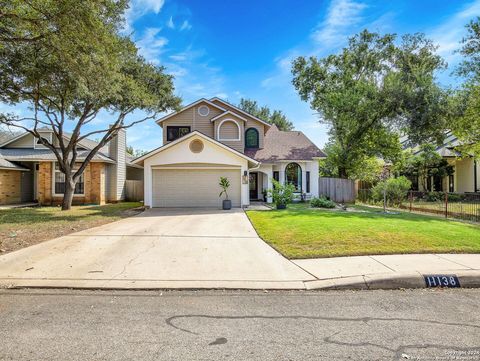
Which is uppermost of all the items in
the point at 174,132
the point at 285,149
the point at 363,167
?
the point at 174,132

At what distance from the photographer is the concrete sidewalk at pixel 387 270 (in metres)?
4.97

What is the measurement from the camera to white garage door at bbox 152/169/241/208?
16.7m

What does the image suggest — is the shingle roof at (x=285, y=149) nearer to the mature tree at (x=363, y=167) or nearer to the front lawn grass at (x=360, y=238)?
the mature tree at (x=363, y=167)

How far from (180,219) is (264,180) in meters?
9.49

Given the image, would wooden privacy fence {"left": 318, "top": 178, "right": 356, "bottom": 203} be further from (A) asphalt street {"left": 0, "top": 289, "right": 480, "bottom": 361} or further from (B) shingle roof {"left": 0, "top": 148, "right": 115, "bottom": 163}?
(A) asphalt street {"left": 0, "top": 289, "right": 480, "bottom": 361}

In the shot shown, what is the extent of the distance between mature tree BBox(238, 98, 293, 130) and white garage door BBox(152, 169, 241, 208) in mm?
30750

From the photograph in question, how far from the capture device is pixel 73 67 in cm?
931

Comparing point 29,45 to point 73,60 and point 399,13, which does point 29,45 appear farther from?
point 399,13

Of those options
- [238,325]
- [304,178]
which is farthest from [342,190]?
[238,325]

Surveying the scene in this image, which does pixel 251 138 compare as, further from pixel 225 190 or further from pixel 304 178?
pixel 225 190

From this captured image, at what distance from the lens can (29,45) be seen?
1074 cm

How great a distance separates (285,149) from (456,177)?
16191 millimetres

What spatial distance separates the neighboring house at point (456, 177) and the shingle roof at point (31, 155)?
26.1 m

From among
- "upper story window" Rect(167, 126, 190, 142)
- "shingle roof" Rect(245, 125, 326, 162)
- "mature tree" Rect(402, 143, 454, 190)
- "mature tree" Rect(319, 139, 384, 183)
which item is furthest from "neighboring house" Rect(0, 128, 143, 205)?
"mature tree" Rect(402, 143, 454, 190)
